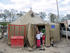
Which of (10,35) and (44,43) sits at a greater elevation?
(10,35)

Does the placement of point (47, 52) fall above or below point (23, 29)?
below

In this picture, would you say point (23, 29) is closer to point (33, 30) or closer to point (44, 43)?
point (33, 30)

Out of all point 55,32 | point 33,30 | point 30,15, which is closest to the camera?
point 33,30

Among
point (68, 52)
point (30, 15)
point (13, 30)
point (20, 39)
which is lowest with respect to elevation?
point (68, 52)

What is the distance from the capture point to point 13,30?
41.9 ft

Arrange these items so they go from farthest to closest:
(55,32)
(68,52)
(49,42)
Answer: (55,32) → (49,42) → (68,52)

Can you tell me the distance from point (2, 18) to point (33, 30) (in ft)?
112

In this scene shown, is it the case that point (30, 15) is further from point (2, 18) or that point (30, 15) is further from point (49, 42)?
point (2, 18)

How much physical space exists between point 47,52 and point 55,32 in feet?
16.6

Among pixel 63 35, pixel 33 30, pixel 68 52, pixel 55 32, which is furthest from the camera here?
pixel 63 35

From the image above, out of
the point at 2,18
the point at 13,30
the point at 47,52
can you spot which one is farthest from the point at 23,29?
the point at 2,18

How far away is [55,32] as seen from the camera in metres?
14.5

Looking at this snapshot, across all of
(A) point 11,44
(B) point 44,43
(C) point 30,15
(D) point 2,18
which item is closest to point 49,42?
(B) point 44,43

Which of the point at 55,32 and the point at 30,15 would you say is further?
the point at 30,15
